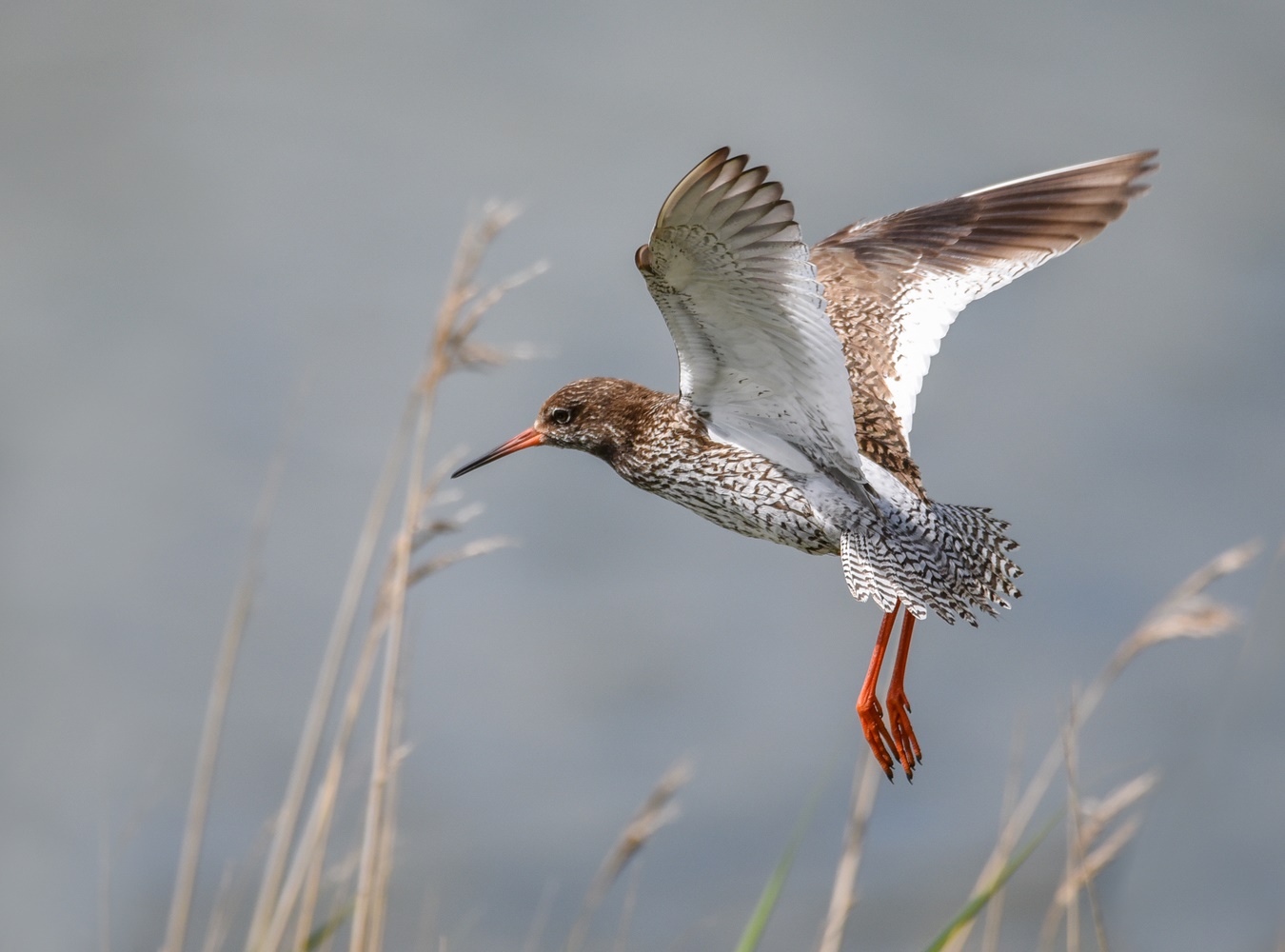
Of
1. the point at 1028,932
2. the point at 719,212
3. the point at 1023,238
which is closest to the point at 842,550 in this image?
the point at 719,212

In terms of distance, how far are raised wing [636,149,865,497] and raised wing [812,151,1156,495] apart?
1.60 feet

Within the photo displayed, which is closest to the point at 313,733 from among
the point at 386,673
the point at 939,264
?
the point at 386,673

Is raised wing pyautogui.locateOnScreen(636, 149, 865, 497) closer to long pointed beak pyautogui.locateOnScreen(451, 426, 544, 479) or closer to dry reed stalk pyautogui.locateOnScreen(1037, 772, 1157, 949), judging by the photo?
long pointed beak pyautogui.locateOnScreen(451, 426, 544, 479)

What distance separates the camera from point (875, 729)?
3.30 m

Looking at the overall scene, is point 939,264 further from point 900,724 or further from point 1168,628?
point 1168,628

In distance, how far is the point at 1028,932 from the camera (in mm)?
8133

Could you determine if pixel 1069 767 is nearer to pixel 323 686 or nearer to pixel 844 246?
pixel 323 686

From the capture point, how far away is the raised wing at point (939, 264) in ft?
14.7

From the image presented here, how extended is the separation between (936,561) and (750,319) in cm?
78

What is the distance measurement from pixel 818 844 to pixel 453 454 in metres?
7.32

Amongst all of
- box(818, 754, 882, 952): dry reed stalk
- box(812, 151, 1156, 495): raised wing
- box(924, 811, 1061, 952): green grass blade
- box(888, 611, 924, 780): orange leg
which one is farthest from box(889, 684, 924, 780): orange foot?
box(812, 151, 1156, 495): raised wing

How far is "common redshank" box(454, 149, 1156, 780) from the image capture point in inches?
132

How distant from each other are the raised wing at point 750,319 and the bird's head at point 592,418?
0.37 m

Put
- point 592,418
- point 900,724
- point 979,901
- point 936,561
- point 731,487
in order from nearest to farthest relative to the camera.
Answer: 1. point 979,901
2. point 900,724
3. point 936,561
4. point 731,487
5. point 592,418
